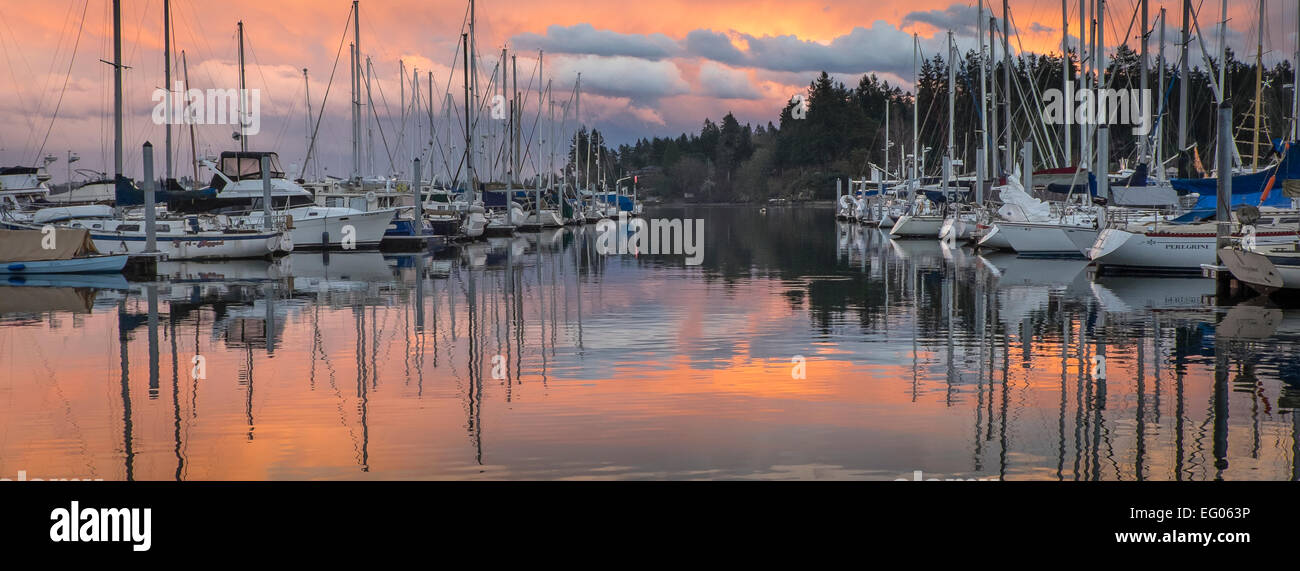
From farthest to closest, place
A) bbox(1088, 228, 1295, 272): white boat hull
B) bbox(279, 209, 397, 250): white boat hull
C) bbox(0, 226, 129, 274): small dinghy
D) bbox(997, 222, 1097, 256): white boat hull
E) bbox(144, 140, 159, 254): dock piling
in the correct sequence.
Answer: bbox(279, 209, 397, 250): white boat hull, bbox(997, 222, 1097, 256): white boat hull, bbox(144, 140, 159, 254): dock piling, bbox(0, 226, 129, 274): small dinghy, bbox(1088, 228, 1295, 272): white boat hull

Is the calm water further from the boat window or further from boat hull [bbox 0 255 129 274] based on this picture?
the boat window

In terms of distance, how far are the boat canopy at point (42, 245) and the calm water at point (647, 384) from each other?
4936 millimetres

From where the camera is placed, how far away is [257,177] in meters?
51.3

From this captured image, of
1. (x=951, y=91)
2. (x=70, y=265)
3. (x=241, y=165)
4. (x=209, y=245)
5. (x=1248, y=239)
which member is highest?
(x=951, y=91)

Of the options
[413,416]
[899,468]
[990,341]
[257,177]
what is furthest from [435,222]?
[899,468]

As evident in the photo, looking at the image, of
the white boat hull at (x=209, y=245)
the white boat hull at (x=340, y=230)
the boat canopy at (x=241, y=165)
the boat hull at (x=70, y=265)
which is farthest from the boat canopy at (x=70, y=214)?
the boat hull at (x=70, y=265)

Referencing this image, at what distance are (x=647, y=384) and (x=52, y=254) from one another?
1040 inches

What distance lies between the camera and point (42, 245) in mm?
35531

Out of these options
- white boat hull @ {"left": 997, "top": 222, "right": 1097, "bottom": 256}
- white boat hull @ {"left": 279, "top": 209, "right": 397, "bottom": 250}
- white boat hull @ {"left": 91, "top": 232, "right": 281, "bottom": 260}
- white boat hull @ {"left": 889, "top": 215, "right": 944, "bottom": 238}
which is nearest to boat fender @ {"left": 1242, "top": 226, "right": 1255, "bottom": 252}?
white boat hull @ {"left": 997, "top": 222, "right": 1097, "bottom": 256}

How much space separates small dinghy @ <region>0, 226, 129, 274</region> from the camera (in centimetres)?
3509

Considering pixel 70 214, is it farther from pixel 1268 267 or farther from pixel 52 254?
pixel 1268 267

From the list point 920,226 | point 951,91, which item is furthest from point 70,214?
point 951,91
